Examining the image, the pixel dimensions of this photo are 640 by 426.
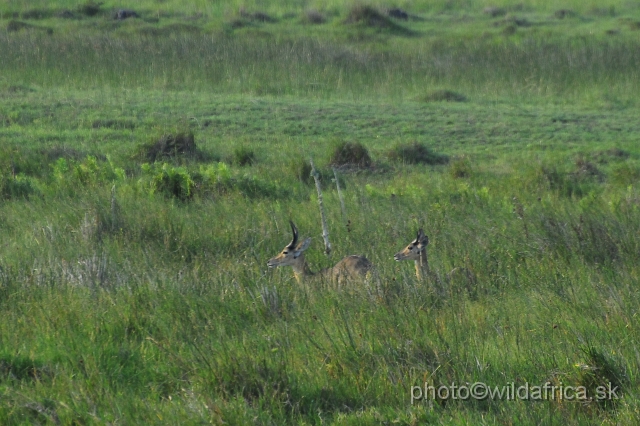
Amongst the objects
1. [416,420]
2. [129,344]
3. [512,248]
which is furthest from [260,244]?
[416,420]

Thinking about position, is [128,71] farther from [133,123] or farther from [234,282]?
[234,282]

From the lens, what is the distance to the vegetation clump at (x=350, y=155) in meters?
11.6

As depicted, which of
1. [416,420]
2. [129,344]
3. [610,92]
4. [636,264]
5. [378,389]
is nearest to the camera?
[416,420]

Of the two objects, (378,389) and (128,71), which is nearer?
(378,389)

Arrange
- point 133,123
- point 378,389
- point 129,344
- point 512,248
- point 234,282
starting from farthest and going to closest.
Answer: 1. point 133,123
2. point 512,248
3. point 234,282
4. point 129,344
5. point 378,389

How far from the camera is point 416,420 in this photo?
4.08 metres

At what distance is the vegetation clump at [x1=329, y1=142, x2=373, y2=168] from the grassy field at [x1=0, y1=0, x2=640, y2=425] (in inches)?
1.3

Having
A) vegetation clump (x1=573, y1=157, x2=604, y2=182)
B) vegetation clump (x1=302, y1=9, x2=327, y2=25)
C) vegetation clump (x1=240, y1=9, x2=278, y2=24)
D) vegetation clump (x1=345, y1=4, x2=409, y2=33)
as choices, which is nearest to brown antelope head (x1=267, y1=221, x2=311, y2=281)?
vegetation clump (x1=573, y1=157, x2=604, y2=182)

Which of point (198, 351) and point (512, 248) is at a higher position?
point (198, 351)

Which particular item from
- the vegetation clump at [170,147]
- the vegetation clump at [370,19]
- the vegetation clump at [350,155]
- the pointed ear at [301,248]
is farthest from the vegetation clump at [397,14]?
the pointed ear at [301,248]

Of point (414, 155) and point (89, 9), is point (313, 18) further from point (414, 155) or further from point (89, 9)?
point (414, 155)

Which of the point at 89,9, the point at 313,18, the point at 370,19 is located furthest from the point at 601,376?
the point at 89,9

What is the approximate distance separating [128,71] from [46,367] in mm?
13728

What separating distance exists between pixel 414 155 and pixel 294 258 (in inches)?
215
